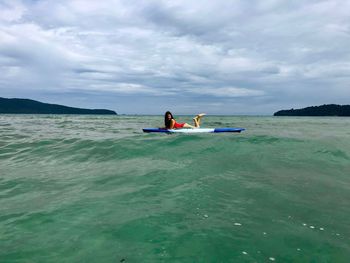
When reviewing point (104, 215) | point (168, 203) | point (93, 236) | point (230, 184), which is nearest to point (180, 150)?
point (230, 184)

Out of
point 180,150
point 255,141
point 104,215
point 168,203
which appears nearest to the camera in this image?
point 104,215

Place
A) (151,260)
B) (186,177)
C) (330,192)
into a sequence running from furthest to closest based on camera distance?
(186,177) → (330,192) → (151,260)

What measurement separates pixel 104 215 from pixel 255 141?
488 inches

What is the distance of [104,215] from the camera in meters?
5.96

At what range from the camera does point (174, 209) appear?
248 inches

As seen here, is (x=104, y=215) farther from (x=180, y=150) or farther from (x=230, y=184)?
(x=180, y=150)

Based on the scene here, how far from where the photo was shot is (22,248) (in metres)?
4.59

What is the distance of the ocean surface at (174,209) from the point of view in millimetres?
4523

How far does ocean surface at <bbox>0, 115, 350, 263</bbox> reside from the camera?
4.52m

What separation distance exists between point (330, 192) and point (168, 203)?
4.22 m

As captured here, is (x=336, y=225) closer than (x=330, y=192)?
Yes

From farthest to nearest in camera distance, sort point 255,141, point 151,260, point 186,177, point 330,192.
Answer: point 255,141 < point 186,177 < point 330,192 < point 151,260

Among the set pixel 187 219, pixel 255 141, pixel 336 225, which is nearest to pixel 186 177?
pixel 187 219

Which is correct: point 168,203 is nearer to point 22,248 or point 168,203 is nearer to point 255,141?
point 22,248
